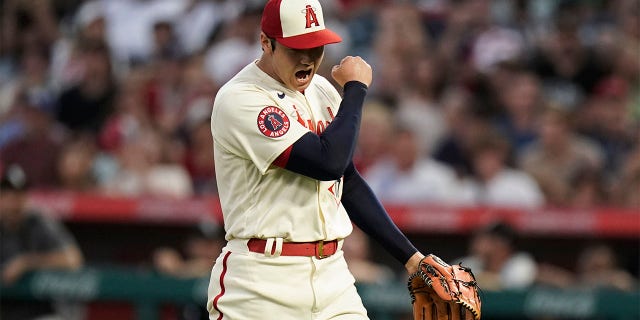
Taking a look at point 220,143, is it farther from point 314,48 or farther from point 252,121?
point 314,48

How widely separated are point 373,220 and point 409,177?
4543 mm

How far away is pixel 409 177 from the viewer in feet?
29.1

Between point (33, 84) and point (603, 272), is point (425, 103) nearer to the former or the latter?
point (603, 272)

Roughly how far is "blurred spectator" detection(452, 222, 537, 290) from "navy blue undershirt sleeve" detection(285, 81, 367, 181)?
3.72 meters

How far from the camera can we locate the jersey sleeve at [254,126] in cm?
407

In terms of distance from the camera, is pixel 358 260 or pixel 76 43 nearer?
pixel 358 260

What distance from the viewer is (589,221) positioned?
8.12 meters

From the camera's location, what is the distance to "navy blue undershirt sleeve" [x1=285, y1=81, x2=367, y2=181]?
4.01 metres

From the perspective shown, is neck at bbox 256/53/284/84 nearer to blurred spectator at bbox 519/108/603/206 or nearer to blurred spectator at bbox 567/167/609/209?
blurred spectator at bbox 567/167/609/209

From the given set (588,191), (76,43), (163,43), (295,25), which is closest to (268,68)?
(295,25)

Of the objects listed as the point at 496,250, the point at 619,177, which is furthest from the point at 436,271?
the point at 619,177

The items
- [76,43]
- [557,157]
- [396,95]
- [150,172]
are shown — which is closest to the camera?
[557,157]

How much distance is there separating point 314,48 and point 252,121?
1.05 ft

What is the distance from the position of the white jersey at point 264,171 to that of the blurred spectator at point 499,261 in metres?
3.56
